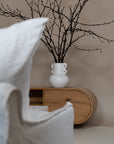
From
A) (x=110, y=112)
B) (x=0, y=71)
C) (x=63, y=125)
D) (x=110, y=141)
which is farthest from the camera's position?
(x=110, y=112)

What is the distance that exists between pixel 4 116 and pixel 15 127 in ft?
0.27

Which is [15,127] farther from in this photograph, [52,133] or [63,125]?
[63,125]

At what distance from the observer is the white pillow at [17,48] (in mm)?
781

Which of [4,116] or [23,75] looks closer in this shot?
[4,116]

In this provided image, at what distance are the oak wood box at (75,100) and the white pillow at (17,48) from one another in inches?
86.3

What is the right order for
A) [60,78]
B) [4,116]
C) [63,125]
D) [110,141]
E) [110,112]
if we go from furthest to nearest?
[110,112] < [60,78] < [110,141] < [63,125] < [4,116]

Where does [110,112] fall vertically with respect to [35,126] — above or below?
below

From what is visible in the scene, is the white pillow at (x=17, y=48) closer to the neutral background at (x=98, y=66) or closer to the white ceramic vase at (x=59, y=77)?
the white ceramic vase at (x=59, y=77)

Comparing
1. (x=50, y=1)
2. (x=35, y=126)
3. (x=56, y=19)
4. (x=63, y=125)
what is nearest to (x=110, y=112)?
(x=56, y=19)

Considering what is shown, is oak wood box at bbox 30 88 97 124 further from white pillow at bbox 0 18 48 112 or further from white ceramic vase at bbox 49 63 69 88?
white pillow at bbox 0 18 48 112

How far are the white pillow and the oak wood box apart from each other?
219 cm

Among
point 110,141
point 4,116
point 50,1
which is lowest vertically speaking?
point 110,141

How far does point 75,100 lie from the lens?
303 cm

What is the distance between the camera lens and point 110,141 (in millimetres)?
2580
